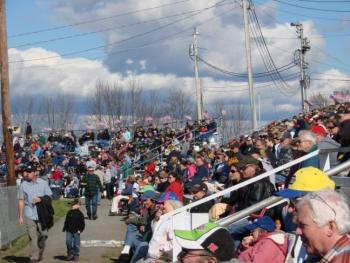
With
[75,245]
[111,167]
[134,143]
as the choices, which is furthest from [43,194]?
[134,143]

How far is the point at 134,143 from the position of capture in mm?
35250

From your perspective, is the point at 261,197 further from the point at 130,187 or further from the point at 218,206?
the point at 130,187

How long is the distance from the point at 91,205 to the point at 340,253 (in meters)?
19.7

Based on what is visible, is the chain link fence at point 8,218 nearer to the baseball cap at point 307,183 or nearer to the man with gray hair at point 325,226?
the baseball cap at point 307,183

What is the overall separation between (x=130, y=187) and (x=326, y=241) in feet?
67.1

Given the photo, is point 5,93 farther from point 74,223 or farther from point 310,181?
point 310,181

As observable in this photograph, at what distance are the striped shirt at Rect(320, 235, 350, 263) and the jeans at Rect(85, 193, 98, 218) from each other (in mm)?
19286

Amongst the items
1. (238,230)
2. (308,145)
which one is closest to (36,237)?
(238,230)

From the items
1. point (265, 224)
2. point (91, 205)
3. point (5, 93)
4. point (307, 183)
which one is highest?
point (5, 93)

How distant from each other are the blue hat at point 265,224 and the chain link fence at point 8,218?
1213cm

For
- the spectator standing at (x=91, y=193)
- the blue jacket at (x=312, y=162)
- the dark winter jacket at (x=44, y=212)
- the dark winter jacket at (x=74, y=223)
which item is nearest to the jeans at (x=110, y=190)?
the spectator standing at (x=91, y=193)

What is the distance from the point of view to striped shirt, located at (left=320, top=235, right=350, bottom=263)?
361cm

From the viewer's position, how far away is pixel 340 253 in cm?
364

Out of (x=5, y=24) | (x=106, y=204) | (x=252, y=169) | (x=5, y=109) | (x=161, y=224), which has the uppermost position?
(x=5, y=24)
